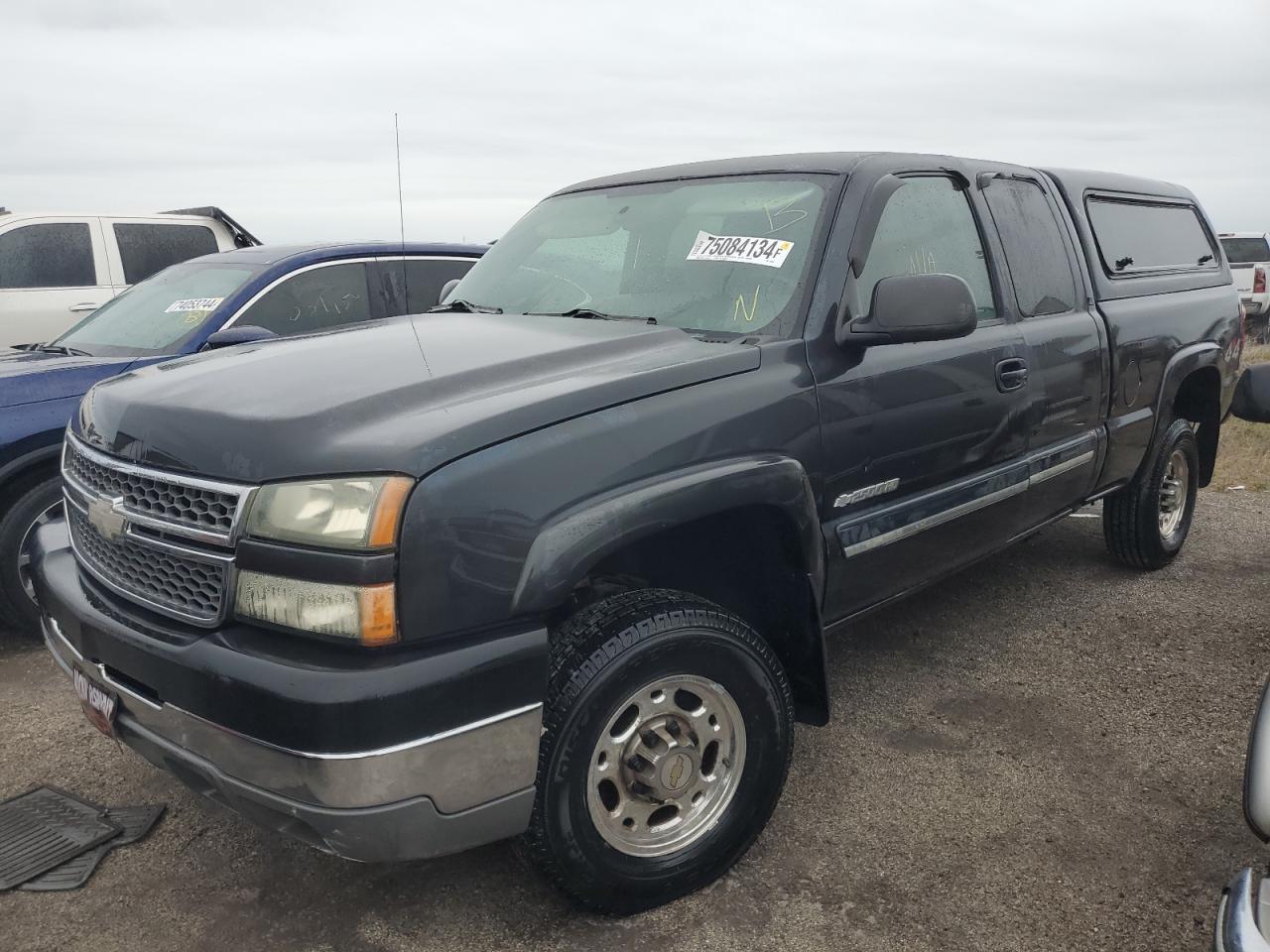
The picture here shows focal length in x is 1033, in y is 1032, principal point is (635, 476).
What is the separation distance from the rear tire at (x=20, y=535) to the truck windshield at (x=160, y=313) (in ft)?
2.72

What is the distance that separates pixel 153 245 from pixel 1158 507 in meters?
7.70

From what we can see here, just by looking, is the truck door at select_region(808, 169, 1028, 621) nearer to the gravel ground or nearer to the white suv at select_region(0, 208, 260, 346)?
the gravel ground

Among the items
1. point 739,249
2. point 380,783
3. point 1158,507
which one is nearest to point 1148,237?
point 1158,507

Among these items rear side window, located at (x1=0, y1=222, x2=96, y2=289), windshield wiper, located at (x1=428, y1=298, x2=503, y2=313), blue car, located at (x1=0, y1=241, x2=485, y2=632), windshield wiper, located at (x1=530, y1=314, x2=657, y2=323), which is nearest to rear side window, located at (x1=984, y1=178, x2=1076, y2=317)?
windshield wiper, located at (x1=530, y1=314, x2=657, y2=323)

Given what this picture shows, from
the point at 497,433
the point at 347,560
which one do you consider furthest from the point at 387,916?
the point at 497,433

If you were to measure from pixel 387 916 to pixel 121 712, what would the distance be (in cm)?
81

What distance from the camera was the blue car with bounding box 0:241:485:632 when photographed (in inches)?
161

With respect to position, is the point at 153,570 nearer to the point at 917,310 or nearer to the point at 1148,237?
the point at 917,310

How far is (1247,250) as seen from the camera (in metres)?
18.0

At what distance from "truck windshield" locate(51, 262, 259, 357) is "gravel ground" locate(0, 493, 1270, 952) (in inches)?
61.5

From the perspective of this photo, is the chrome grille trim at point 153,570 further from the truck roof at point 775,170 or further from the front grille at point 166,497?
the truck roof at point 775,170

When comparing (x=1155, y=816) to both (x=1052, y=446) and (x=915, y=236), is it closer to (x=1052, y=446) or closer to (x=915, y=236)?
(x=1052, y=446)

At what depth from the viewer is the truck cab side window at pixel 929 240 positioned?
321 centimetres

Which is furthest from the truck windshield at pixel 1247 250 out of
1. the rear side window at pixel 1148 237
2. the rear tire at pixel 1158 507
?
the rear tire at pixel 1158 507
